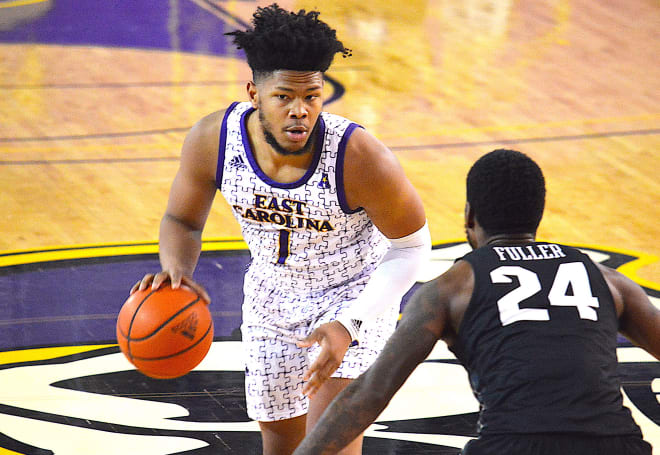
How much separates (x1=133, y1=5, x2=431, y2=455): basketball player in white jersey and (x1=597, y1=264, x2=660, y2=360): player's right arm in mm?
993

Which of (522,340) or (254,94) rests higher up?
(254,94)

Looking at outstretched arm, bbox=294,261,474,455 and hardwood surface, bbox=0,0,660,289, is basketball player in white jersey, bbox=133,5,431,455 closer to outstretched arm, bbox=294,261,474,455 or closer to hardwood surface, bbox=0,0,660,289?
outstretched arm, bbox=294,261,474,455

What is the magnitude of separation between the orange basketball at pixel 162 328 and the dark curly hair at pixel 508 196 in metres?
1.28

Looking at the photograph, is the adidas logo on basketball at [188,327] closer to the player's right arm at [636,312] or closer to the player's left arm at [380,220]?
the player's left arm at [380,220]

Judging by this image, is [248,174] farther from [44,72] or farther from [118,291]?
[44,72]

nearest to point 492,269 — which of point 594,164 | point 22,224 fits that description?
point 22,224

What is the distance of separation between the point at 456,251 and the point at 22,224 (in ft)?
9.97

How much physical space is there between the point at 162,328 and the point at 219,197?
14.8 ft

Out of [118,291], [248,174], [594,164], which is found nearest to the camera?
[248,174]

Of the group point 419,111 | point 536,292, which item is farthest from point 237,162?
point 419,111

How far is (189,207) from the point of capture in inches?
145

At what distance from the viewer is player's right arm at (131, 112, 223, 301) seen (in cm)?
356

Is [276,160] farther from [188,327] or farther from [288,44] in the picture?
[188,327]

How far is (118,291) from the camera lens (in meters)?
6.21
